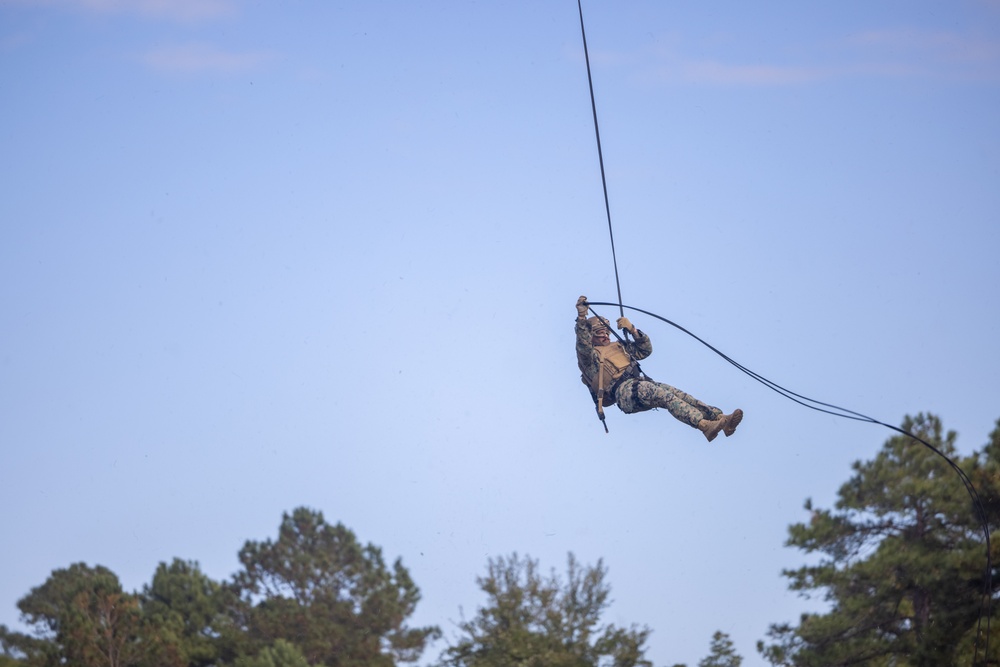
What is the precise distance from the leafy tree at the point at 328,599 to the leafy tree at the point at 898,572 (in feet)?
34.9

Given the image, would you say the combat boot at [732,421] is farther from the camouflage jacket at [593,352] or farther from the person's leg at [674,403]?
the camouflage jacket at [593,352]

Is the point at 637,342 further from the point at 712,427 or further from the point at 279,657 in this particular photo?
the point at 279,657

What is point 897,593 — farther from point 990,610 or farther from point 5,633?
point 5,633

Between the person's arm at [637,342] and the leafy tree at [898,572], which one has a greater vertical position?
the leafy tree at [898,572]

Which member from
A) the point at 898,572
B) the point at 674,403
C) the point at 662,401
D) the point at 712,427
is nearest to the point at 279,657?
the point at 898,572

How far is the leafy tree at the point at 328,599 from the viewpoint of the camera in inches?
1261

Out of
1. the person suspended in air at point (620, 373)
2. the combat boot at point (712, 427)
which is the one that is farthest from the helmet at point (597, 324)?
the combat boot at point (712, 427)

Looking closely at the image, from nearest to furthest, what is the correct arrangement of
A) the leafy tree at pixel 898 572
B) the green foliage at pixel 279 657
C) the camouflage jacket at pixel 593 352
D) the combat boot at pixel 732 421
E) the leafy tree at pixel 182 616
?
the combat boot at pixel 732 421
the camouflage jacket at pixel 593 352
the leafy tree at pixel 898 572
the green foliage at pixel 279 657
the leafy tree at pixel 182 616

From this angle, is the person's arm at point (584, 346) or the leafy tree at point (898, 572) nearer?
the person's arm at point (584, 346)

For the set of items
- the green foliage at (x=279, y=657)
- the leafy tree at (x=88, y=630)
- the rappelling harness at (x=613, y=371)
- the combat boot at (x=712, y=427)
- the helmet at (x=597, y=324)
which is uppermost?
the leafy tree at (x=88, y=630)

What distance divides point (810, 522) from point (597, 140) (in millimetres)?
13794

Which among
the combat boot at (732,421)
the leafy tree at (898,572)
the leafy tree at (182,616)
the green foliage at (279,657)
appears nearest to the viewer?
the combat boot at (732,421)

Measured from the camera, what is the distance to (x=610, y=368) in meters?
14.5

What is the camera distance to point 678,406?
1378cm
